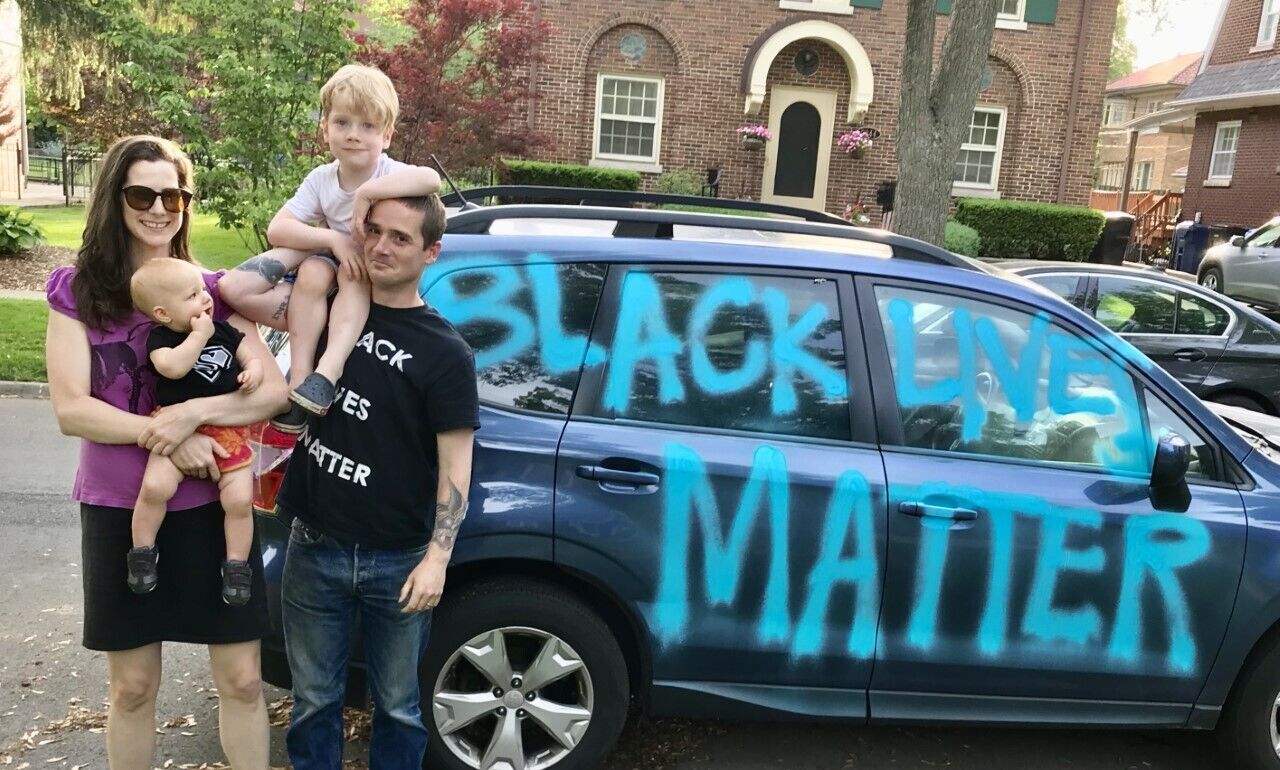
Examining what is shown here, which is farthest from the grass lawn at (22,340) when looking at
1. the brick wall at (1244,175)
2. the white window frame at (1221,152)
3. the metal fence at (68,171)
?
the white window frame at (1221,152)

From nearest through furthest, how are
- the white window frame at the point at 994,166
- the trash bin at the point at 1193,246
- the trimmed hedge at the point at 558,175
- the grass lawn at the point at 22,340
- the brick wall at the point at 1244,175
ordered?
the grass lawn at the point at 22,340
the trimmed hedge at the point at 558,175
the white window frame at the point at 994,166
the trash bin at the point at 1193,246
the brick wall at the point at 1244,175

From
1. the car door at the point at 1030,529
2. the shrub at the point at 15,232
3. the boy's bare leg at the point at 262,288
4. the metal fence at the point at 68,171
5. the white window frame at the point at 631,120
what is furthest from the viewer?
the metal fence at the point at 68,171

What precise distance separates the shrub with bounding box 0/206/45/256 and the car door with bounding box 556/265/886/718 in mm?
13575

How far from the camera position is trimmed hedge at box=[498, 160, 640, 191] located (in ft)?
56.6

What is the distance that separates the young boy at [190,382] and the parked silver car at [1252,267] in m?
15.6

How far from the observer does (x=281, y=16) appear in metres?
11.7

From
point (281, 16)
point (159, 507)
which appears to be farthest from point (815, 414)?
point (281, 16)

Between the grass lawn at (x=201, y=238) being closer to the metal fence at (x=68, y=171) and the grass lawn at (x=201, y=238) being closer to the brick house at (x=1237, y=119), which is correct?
the metal fence at (x=68, y=171)

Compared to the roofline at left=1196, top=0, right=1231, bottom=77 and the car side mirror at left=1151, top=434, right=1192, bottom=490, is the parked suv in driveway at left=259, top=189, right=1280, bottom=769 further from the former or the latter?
the roofline at left=1196, top=0, right=1231, bottom=77

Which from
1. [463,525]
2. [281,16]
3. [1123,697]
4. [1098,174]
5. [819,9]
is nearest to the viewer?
[463,525]

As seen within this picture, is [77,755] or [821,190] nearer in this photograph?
[77,755]

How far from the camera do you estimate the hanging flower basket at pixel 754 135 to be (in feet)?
59.3

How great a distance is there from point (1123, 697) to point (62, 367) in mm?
3127

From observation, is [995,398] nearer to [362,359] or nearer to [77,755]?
[362,359]
